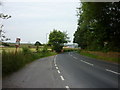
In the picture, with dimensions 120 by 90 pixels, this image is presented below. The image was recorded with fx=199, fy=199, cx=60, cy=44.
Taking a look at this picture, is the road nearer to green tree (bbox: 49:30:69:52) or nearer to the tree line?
the tree line

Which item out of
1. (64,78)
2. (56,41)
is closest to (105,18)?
(64,78)

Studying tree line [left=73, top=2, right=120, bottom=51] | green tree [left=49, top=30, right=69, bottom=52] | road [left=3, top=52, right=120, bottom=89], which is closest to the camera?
road [left=3, top=52, right=120, bottom=89]

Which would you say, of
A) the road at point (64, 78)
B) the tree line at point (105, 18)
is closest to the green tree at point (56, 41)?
the tree line at point (105, 18)

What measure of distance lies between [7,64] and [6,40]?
11.4ft

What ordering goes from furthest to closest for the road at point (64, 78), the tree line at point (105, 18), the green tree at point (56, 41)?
the green tree at point (56, 41)
the tree line at point (105, 18)
the road at point (64, 78)

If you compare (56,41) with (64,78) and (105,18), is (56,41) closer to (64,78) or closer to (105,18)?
(105,18)

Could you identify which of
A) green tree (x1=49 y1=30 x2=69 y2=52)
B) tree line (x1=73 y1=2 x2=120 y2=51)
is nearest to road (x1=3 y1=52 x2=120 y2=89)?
tree line (x1=73 y1=2 x2=120 y2=51)

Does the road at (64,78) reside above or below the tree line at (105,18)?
below

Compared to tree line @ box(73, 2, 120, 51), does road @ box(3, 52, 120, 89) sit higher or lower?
lower

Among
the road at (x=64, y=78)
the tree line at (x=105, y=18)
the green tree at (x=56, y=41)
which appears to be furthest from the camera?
the green tree at (x=56, y=41)

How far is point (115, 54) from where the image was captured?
2894cm

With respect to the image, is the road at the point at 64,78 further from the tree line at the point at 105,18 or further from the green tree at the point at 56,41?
the green tree at the point at 56,41

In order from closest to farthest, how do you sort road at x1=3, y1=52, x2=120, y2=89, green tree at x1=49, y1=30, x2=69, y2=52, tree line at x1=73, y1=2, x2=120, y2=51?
road at x1=3, y1=52, x2=120, y2=89
tree line at x1=73, y1=2, x2=120, y2=51
green tree at x1=49, y1=30, x2=69, y2=52

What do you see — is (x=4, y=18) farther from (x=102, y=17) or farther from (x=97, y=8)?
(x=102, y=17)
